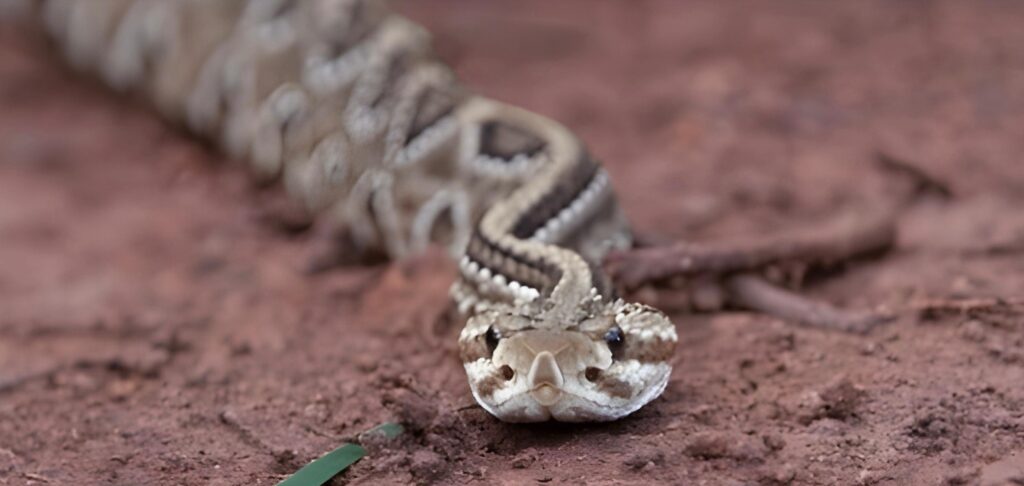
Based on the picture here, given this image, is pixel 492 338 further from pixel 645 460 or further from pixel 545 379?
pixel 645 460

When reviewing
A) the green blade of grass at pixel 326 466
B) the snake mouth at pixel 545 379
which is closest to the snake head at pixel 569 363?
the snake mouth at pixel 545 379

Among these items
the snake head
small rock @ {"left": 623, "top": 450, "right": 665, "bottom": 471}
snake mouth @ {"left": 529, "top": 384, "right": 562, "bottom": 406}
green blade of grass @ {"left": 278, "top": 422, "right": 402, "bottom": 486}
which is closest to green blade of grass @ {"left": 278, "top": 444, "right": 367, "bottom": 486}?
green blade of grass @ {"left": 278, "top": 422, "right": 402, "bottom": 486}

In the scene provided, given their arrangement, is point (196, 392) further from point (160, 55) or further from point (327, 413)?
point (160, 55)

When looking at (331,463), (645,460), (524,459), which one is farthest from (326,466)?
(645,460)

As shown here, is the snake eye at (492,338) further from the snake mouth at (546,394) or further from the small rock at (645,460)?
the small rock at (645,460)

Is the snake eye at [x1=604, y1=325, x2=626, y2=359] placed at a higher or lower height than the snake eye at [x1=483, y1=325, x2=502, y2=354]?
lower

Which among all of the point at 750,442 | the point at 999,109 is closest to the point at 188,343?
the point at 750,442

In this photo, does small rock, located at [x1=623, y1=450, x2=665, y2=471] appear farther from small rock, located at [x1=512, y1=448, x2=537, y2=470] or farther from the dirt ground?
small rock, located at [x1=512, y1=448, x2=537, y2=470]
